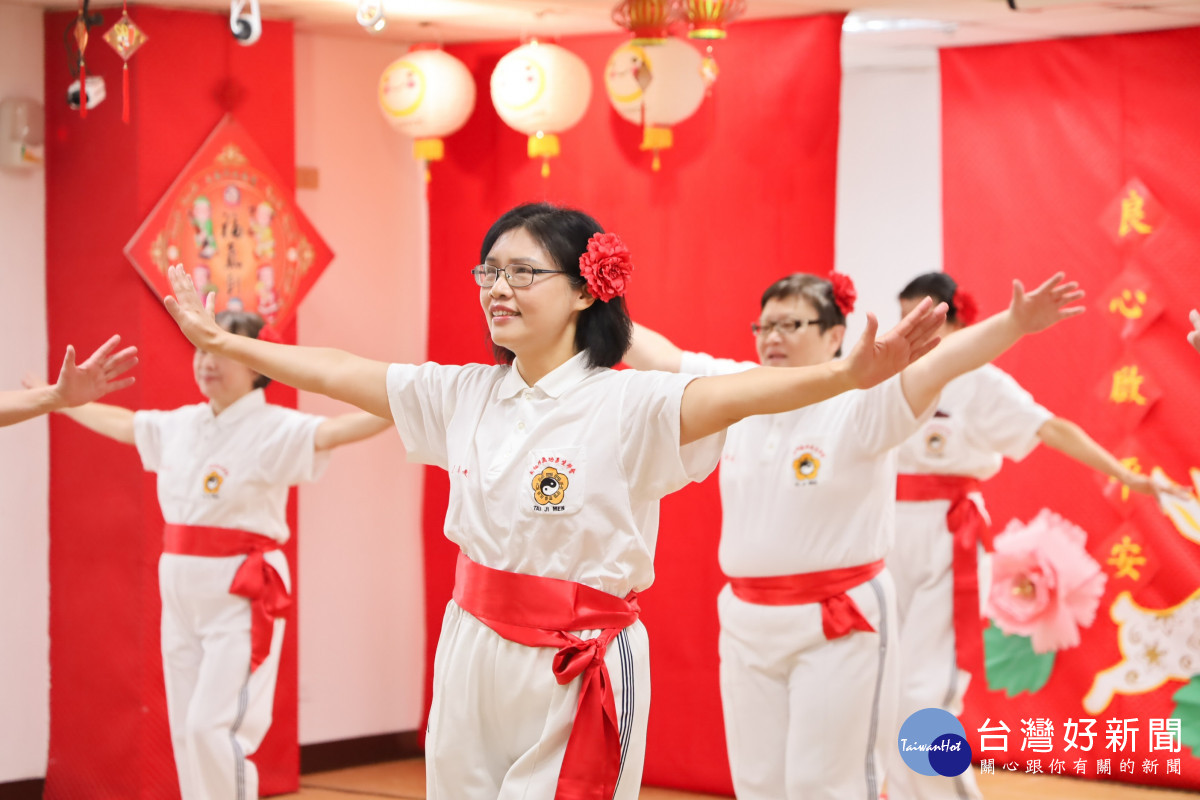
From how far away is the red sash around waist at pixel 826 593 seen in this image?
117 inches

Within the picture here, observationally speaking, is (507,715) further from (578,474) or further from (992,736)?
(992,736)

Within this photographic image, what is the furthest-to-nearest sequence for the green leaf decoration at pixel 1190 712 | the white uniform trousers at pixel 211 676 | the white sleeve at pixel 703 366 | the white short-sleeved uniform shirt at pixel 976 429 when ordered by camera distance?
the green leaf decoration at pixel 1190 712
the white short-sleeved uniform shirt at pixel 976 429
the white uniform trousers at pixel 211 676
the white sleeve at pixel 703 366

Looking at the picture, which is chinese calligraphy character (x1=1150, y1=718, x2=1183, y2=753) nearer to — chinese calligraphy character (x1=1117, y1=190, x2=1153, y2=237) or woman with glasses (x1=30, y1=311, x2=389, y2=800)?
chinese calligraphy character (x1=1117, y1=190, x2=1153, y2=237)

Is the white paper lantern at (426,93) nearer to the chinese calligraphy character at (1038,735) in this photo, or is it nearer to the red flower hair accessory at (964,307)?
the red flower hair accessory at (964,307)

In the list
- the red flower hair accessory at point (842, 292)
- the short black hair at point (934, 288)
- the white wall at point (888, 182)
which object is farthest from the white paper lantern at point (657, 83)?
the white wall at point (888, 182)

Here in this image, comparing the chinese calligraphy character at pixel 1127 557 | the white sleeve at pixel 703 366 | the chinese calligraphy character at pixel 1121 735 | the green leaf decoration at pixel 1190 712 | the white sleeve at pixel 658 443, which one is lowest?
the chinese calligraphy character at pixel 1121 735

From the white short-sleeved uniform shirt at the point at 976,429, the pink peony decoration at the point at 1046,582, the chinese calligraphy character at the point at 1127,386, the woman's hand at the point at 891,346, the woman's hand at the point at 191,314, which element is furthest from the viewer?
the pink peony decoration at the point at 1046,582

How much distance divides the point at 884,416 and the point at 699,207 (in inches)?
65.9

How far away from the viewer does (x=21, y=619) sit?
4445 millimetres

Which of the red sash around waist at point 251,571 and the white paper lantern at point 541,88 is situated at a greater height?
the white paper lantern at point 541,88

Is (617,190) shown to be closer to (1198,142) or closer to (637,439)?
Answer: (1198,142)

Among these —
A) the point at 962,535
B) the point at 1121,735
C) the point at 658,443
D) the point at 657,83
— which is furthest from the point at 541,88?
the point at 1121,735

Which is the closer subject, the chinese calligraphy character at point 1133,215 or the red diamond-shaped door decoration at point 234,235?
the red diamond-shaped door decoration at point 234,235

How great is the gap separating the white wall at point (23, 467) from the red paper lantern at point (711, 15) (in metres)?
2.25
